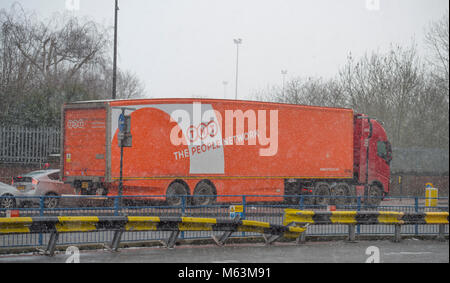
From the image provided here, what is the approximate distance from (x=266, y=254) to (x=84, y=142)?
10914 millimetres

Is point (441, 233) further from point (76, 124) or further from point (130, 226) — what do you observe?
point (76, 124)

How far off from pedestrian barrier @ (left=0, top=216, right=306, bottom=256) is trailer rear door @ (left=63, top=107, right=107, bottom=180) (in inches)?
334

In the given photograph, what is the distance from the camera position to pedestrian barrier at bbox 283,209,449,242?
13.7 meters

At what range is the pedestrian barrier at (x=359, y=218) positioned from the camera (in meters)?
13.7

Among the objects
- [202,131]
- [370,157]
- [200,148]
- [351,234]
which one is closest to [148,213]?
[351,234]

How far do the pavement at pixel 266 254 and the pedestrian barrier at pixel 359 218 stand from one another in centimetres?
50

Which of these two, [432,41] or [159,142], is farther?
[159,142]

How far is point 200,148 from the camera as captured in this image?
838 inches

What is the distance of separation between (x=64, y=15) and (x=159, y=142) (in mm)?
15804

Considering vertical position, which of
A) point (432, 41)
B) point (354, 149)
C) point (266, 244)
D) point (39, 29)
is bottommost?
point (266, 244)

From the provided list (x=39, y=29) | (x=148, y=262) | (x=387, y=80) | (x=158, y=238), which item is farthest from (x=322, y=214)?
(x=39, y=29)

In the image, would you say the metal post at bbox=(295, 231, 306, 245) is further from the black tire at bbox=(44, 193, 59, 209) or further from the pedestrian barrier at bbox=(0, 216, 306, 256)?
the black tire at bbox=(44, 193, 59, 209)

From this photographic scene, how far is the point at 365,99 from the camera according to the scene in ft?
120

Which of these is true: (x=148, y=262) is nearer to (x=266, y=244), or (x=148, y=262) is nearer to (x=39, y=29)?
(x=266, y=244)
